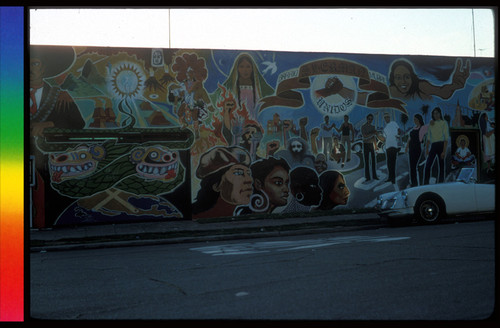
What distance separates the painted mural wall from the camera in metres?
16.0

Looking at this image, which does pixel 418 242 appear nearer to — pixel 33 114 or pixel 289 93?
pixel 289 93

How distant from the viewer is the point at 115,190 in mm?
16281

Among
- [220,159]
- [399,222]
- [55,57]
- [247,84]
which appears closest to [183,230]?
[220,159]

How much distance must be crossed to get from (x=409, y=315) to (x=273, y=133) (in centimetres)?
1302

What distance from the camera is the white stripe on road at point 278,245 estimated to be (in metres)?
9.94

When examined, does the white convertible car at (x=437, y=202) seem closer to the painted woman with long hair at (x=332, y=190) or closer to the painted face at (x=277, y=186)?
the painted woman with long hair at (x=332, y=190)

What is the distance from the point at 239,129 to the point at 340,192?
4152mm

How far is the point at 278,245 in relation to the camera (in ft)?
35.0

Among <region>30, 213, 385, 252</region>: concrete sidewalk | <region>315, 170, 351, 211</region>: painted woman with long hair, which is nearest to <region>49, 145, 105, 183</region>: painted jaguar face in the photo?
<region>30, 213, 385, 252</region>: concrete sidewalk

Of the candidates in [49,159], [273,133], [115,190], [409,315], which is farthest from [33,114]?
[409,315]

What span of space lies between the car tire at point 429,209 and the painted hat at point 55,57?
36.3ft

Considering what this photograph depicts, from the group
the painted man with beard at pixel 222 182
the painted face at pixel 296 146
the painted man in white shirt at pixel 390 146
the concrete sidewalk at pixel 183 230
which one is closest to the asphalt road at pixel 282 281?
the concrete sidewalk at pixel 183 230

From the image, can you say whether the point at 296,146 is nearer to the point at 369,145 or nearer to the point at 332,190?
the point at 332,190

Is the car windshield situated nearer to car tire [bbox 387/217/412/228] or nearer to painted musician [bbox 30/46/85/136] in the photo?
car tire [bbox 387/217/412/228]
